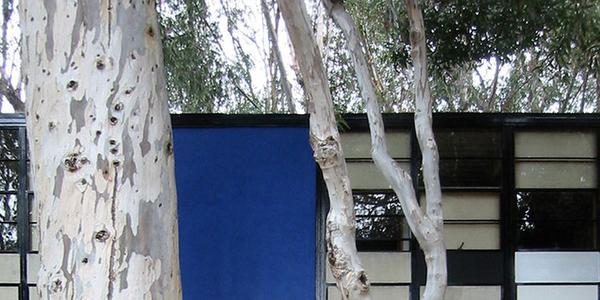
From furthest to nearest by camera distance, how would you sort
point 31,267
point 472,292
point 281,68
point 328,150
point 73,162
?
→ 1. point 281,68
2. point 472,292
3. point 31,267
4. point 328,150
5. point 73,162

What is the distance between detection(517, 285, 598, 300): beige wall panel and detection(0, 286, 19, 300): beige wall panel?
12.4 ft

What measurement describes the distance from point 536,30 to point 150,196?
11.6 ft

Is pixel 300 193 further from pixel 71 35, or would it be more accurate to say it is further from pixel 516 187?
pixel 71 35

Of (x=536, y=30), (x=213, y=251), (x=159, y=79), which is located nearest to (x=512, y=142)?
(x=536, y=30)

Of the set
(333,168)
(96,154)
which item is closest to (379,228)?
(333,168)

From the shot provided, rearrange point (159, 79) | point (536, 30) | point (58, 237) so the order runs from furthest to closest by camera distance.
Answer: point (536, 30) < point (159, 79) < point (58, 237)

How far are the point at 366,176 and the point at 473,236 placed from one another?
3.13 ft

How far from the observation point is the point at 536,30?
3.92m

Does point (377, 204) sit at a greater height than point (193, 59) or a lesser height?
lesser

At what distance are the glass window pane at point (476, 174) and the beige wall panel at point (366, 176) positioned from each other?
0.33 m

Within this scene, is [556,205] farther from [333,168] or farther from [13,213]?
[13,213]

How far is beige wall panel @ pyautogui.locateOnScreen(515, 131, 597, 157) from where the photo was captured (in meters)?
4.20

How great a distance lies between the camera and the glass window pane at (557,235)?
4.16 metres

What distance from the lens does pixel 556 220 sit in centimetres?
420
